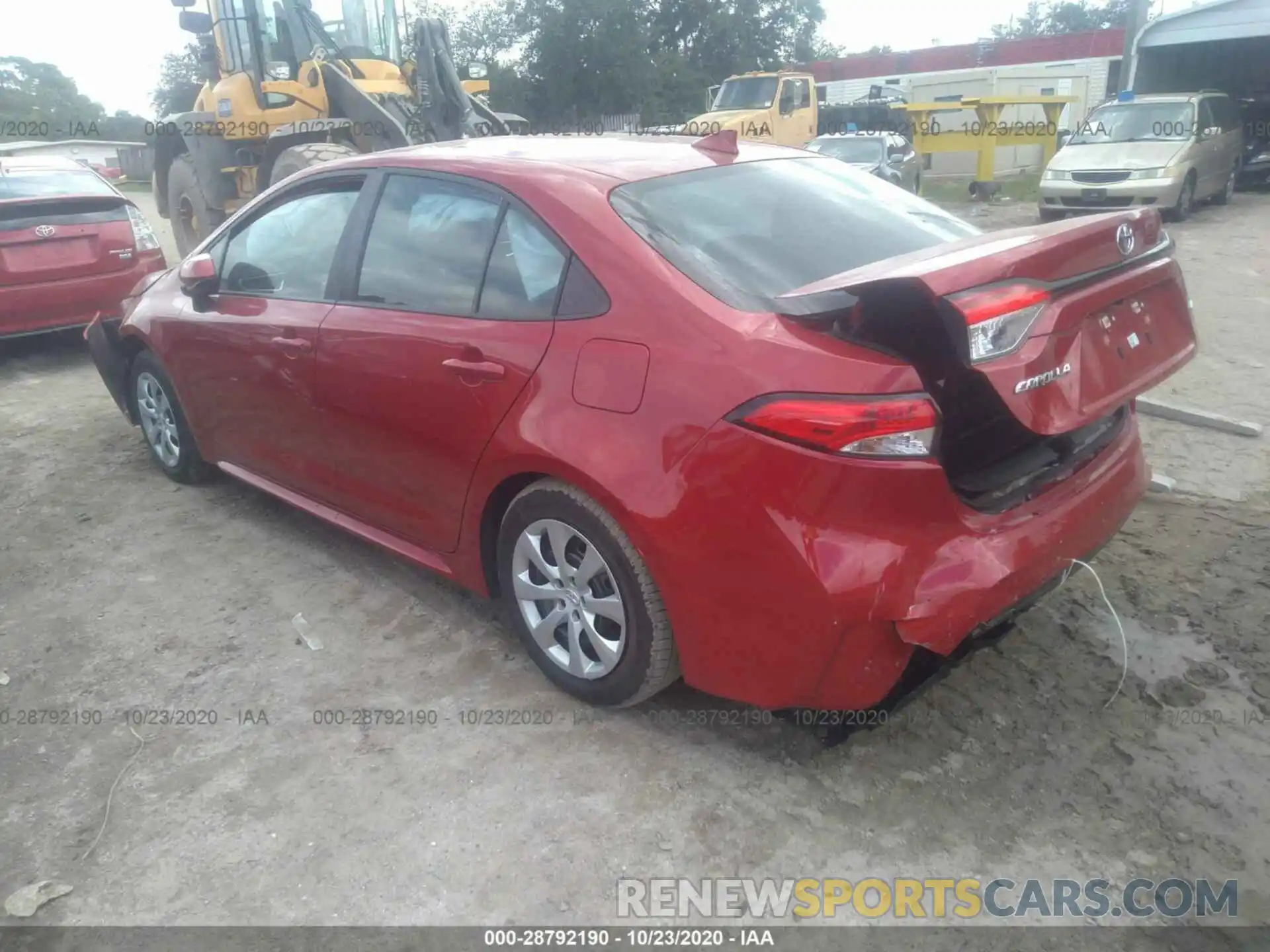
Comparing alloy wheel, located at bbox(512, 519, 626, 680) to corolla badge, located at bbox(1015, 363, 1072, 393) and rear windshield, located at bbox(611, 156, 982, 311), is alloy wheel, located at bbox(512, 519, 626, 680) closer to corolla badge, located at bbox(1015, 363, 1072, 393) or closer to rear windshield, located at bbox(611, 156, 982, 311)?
rear windshield, located at bbox(611, 156, 982, 311)

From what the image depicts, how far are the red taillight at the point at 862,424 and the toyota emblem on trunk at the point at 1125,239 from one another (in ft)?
2.67

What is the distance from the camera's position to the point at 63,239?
22.5 feet

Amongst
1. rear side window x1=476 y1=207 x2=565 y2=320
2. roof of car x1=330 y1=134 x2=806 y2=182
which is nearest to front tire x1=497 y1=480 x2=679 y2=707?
rear side window x1=476 y1=207 x2=565 y2=320

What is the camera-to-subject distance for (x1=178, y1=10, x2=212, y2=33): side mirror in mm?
9499

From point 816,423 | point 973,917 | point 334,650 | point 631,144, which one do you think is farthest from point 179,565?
point 973,917

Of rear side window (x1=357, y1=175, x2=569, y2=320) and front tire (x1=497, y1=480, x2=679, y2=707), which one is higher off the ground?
rear side window (x1=357, y1=175, x2=569, y2=320)

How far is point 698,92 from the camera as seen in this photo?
37.4 m

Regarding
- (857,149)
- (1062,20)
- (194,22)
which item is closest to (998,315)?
(194,22)

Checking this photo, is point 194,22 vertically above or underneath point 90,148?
above

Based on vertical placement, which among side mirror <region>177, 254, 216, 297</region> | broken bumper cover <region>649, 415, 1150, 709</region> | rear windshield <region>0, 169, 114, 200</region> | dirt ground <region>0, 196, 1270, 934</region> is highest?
rear windshield <region>0, 169, 114, 200</region>

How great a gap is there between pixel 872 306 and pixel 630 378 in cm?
63

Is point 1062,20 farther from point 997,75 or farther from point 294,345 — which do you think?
point 294,345

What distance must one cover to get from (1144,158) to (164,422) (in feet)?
42.6

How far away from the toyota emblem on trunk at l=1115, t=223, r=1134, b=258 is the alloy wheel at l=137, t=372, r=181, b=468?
4073 millimetres
